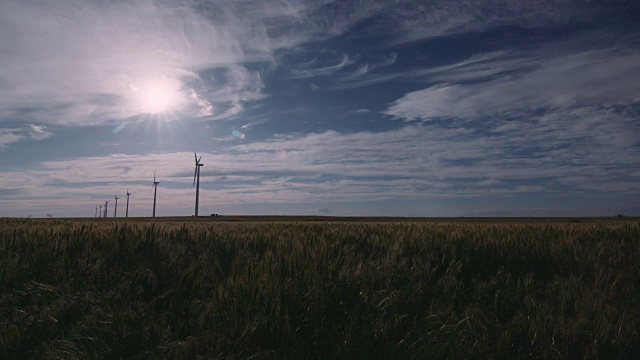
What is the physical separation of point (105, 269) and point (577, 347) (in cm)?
471

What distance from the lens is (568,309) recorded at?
3945 millimetres

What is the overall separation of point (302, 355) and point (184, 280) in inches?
81.4

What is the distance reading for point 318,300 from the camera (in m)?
3.75

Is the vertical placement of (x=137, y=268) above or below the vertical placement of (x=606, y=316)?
above

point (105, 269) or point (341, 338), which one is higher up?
point (105, 269)

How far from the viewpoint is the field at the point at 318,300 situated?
333 cm

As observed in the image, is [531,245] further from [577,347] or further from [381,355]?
[381,355]

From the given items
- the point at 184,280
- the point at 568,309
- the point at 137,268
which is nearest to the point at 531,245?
the point at 568,309

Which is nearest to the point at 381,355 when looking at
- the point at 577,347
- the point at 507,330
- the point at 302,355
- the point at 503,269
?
the point at 302,355

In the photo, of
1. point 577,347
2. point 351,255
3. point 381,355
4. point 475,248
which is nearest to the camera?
point 381,355

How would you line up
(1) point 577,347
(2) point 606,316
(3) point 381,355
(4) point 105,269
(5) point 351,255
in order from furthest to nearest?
(5) point 351,255 → (4) point 105,269 → (2) point 606,316 → (1) point 577,347 → (3) point 381,355

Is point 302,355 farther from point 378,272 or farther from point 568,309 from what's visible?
point 568,309

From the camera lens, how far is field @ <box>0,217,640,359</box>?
10.9 ft

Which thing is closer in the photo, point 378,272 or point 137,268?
point 378,272
